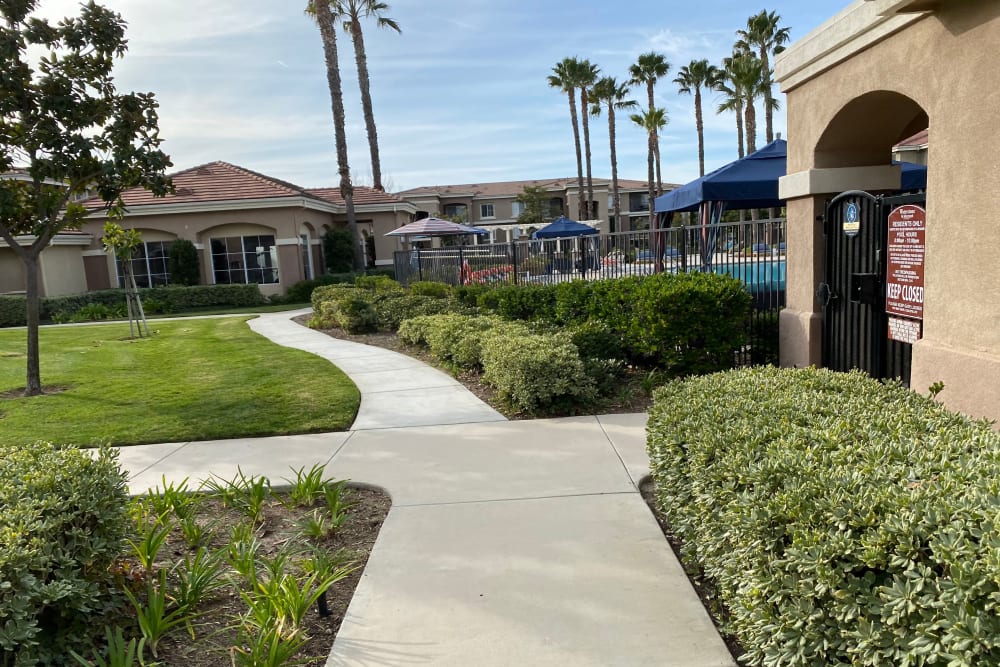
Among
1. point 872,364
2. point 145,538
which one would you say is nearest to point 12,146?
point 145,538

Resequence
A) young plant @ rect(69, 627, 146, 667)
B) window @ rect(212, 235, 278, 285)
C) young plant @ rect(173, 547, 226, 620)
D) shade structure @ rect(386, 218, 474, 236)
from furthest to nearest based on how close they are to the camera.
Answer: window @ rect(212, 235, 278, 285) < shade structure @ rect(386, 218, 474, 236) < young plant @ rect(173, 547, 226, 620) < young plant @ rect(69, 627, 146, 667)

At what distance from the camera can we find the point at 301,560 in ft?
13.9

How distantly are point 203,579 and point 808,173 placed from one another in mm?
6467

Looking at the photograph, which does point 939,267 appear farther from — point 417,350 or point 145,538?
point 417,350

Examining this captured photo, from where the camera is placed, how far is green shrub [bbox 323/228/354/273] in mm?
29406

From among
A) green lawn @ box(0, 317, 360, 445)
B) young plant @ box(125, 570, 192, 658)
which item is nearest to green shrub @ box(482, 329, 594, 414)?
green lawn @ box(0, 317, 360, 445)

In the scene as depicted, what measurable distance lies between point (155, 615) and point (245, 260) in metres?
25.8

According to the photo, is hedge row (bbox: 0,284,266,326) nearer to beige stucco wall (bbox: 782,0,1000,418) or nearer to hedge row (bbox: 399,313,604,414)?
hedge row (bbox: 399,313,604,414)

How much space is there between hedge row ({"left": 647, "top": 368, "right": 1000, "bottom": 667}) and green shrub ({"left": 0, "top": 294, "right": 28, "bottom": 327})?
84.4ft

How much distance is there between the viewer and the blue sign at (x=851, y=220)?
21.7ft

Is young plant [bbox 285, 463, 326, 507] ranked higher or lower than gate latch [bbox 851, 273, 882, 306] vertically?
lower

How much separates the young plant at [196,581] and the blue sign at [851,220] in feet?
19.4

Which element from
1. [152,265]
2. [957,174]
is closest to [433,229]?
[152,265]

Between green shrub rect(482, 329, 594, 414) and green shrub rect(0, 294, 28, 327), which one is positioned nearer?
green shrub rect(482, 329, 594, 414)
